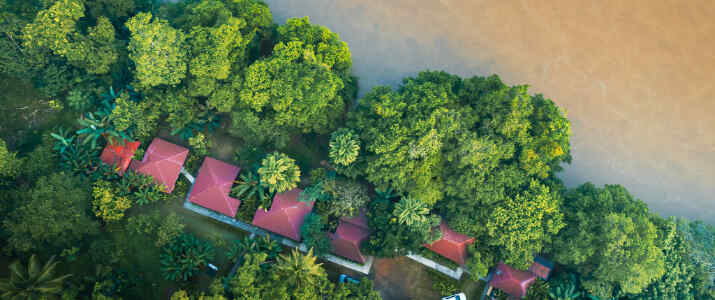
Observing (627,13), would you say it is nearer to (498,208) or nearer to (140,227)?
(498,208)

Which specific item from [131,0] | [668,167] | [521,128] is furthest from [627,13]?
[131,0]

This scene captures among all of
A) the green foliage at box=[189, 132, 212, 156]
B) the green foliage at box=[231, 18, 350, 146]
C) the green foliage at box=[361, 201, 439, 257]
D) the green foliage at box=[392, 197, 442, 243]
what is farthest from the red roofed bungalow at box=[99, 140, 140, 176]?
the green foliage at box=[392, 197, 442, 243]

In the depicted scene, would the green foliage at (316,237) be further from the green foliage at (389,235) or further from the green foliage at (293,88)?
the green foliage at (293,88)

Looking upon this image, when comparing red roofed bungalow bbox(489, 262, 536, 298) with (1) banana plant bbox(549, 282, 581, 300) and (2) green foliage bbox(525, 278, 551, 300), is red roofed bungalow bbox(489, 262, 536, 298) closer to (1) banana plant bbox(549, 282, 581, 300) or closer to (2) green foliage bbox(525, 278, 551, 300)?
(2) green foliage bbox(525, 278, 551, 300)

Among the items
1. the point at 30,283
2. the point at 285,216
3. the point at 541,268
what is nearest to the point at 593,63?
the point at 541,268

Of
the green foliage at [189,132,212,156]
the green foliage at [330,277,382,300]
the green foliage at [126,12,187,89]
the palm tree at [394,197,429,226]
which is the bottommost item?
the green foliage at [330,277,382,300]

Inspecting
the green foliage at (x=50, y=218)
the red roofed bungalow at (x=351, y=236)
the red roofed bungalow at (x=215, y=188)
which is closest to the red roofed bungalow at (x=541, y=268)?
the red roofed bungalow at (x=351, y=236)
